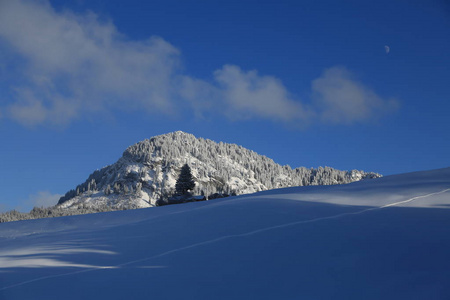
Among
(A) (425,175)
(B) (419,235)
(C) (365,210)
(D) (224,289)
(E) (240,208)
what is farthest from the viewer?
(A) (425,175)

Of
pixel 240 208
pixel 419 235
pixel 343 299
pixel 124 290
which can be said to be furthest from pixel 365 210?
pixel 124 290

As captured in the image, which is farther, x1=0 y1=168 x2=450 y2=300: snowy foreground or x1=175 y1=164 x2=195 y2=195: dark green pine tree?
x1=175 y1=164 x2=195 y2=195: dark green pine tree

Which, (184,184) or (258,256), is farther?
(184,184)

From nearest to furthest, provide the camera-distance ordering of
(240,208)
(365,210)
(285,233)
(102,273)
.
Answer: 1. (102,273)
2. (285,233)
3. (365,210)
4. (240,208)

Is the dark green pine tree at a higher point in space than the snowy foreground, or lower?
higher

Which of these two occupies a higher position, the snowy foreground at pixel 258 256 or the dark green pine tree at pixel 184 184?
the dark green pine tree at pixel 184 184

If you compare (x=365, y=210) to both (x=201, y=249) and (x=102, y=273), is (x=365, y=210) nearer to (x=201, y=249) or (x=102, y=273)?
(x=201, y=249)

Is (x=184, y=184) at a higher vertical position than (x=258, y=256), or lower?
higher

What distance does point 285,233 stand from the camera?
28.1 feet

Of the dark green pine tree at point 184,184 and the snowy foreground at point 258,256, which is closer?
the snowy foreground at point 258,256

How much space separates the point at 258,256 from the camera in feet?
23.4

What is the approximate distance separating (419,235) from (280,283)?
145 inches

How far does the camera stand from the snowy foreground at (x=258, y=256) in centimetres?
562

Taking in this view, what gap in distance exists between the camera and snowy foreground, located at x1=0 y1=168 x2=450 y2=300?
5.62 meters
